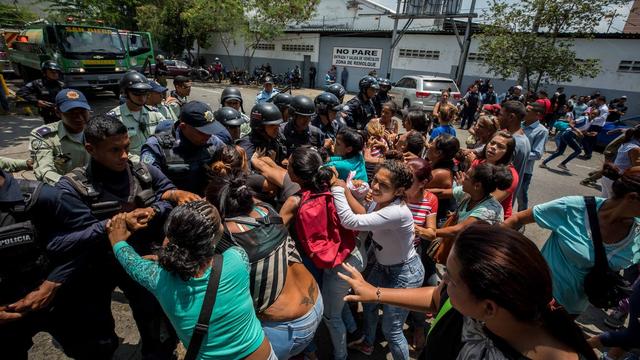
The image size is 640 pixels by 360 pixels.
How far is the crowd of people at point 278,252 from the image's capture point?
1.16 meters

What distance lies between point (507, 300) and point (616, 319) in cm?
368

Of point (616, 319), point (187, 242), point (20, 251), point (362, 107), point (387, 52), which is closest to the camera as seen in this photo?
point (187, 242)

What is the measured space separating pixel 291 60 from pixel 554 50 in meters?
20.2

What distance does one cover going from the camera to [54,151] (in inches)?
120

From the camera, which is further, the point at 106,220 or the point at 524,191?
the point at 524,191

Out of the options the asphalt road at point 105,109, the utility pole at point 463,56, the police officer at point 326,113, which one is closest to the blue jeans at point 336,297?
the asphalt road at point 105,109

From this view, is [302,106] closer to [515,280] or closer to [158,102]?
[158,102]

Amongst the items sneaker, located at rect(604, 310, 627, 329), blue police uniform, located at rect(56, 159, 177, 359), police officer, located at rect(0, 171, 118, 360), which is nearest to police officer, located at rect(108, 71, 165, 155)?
blue police uniform, located at rect(56, 159, 177, 359)

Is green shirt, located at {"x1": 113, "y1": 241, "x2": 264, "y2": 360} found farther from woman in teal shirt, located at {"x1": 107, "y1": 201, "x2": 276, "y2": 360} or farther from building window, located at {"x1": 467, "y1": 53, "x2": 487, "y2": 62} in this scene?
building window, located at {"x1": 467, "y1": 53, "x2": 487, "y2": 62}

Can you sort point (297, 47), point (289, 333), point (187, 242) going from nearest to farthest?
point (187, 242) < point (289, 333) < point (297, 47)

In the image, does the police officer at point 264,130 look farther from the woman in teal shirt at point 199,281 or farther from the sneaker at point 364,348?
the sneaker at point 364,348

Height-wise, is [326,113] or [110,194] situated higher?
[326,113]

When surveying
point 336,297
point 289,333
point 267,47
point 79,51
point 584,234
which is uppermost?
point 267,47

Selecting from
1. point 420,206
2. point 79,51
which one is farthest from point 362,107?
point 79,51
